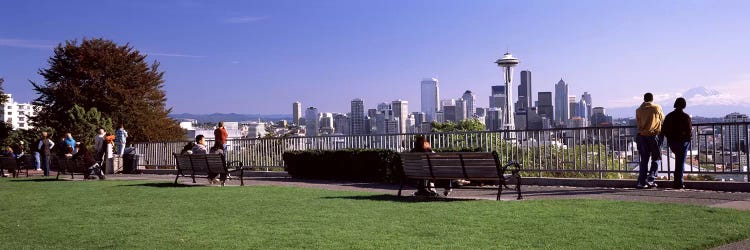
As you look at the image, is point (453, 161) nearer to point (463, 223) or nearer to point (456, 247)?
point (463, 223)

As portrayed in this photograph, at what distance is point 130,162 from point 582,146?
16.2 metres

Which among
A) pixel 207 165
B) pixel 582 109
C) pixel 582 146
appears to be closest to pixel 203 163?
pixel 207 165

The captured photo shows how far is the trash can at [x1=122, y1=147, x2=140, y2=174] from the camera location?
26125 mm

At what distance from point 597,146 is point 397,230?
8.28 meters

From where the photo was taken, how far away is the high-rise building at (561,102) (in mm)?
56625

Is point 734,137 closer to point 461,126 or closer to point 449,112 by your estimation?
point 461,126

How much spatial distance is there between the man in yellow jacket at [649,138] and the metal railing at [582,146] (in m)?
0.54

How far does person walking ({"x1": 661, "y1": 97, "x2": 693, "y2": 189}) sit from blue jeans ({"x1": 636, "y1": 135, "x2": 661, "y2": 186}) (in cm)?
30

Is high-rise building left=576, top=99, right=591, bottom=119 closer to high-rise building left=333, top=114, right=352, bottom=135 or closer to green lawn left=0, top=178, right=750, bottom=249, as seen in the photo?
high-rise building left=333, top=114, right=352, bottom=135

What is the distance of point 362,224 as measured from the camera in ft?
28.7

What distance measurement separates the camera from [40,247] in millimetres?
7473

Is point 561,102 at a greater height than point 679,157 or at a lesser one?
greater

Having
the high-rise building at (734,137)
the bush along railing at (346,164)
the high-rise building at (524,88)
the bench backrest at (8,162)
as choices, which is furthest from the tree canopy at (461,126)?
the high-rise building at (524,88)

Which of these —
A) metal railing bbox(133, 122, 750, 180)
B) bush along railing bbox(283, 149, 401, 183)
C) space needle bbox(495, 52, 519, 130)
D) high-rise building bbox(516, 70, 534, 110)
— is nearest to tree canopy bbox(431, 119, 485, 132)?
space needle bbox(495, 52, 519, 130)
